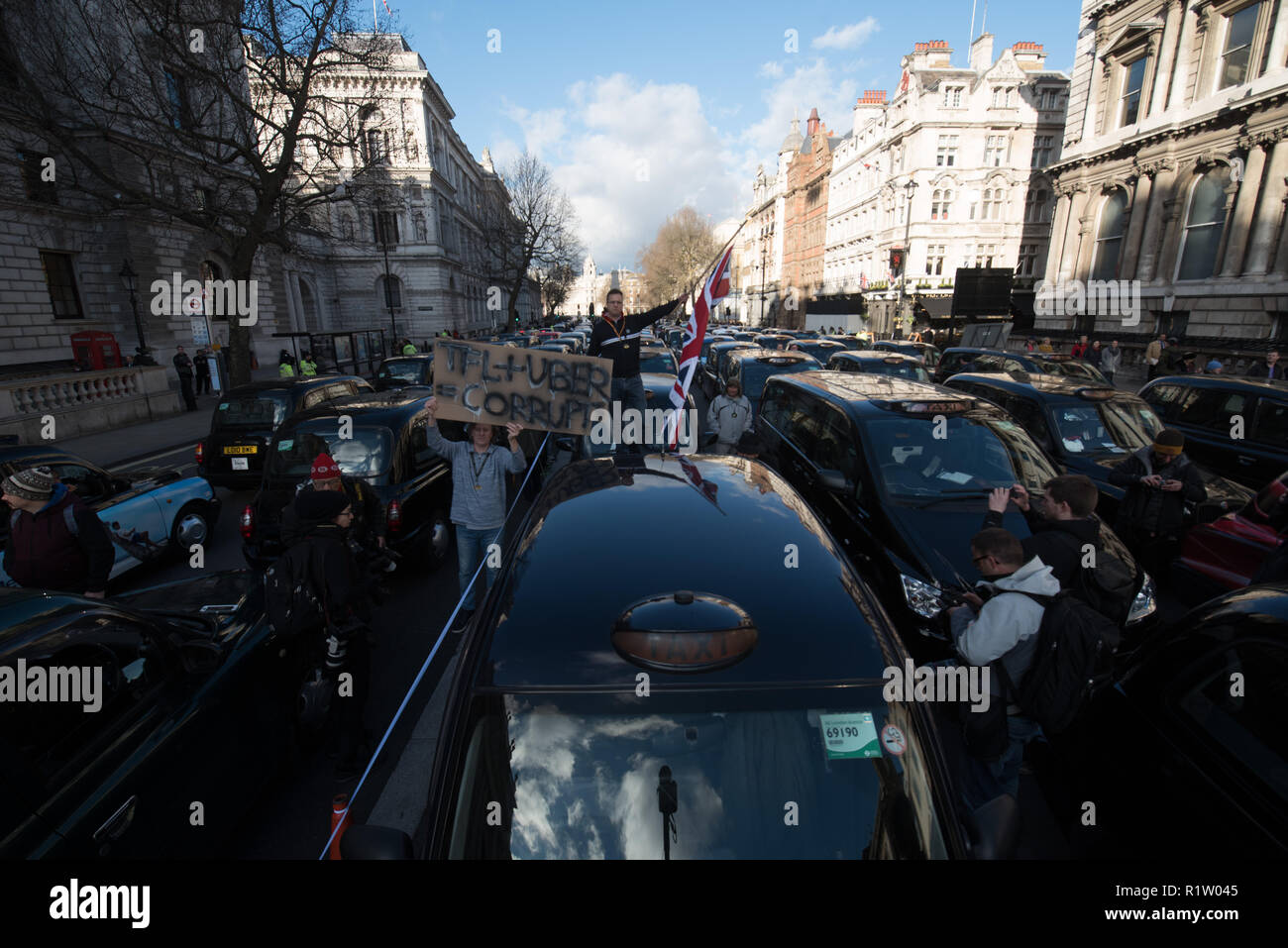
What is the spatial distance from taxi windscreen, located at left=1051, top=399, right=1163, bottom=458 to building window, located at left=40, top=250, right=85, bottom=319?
1323 inches

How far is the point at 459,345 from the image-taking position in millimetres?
4598

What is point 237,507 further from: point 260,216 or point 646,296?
point 646,296

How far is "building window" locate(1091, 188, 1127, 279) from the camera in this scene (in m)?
26.0

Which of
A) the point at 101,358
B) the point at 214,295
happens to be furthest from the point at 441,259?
the point at 101,358

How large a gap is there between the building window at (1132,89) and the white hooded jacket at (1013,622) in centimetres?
3371

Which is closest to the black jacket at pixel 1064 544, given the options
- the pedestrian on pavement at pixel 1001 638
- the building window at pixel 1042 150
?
the pedestrian on pavement at pixel 1001 638

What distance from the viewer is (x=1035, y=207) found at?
43750 millimetres

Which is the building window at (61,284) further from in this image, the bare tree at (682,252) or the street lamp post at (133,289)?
the bare tree at (682,252)

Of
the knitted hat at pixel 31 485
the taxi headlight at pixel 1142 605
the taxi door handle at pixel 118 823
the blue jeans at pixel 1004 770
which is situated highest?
the knitted hat at pixel 31 485

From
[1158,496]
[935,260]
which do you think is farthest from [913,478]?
[935,260]

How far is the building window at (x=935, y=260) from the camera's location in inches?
1740

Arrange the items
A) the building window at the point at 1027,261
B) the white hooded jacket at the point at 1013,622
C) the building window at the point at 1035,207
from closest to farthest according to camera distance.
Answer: the white hooded jacket at the point at 1013,622 < the building window at the point at 1035,207 < the building window at the point at 1027,261

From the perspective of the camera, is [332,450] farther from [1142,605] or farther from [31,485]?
[1142,605]

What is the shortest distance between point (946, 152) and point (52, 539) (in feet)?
176
